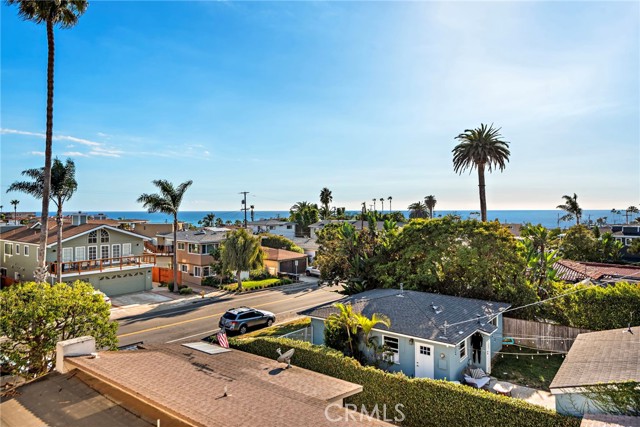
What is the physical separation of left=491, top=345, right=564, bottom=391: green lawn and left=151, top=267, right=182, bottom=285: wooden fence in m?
35.1

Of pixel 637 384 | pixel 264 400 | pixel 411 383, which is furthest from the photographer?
pixel 411 383

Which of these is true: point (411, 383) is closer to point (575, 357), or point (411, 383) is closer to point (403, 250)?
point (575, 357)

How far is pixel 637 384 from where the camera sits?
11.0m

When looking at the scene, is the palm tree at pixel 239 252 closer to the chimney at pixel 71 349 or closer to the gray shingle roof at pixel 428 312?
the gray shingle roof at pixel 428 312

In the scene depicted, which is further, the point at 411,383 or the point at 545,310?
the point at 545,310

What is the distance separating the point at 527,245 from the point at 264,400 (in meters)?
25.5

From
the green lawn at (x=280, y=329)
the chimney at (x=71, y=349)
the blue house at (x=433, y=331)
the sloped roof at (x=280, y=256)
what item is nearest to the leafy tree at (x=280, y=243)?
the sloped roof at (x=280, y=256)

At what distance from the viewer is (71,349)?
11.6 metres

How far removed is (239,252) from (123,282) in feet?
39.8

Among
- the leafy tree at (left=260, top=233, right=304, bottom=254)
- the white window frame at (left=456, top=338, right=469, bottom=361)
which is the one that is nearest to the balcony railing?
the leafy tree at (left=260, top=233, right=304, bottom=254)

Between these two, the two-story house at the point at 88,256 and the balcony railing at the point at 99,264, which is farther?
the two-story house at the point at 88,256

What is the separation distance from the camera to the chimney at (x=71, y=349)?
1137cm

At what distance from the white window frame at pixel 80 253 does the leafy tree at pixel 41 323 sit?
24147 millimetres

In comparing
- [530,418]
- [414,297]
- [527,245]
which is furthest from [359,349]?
[527,245]
